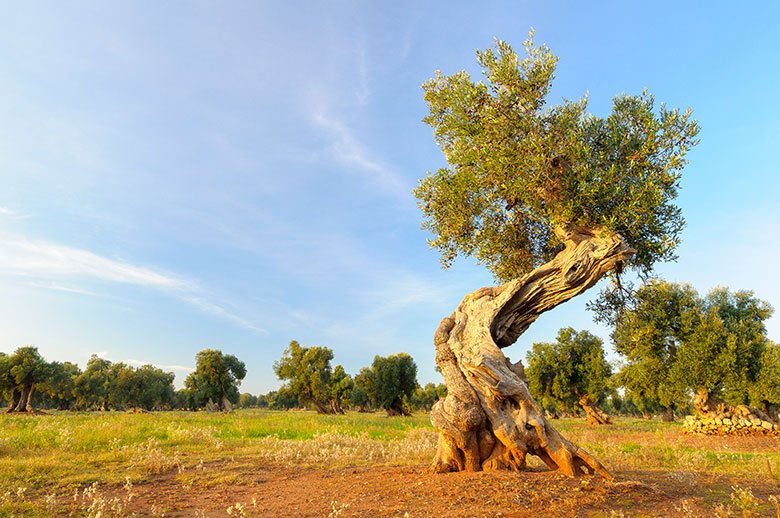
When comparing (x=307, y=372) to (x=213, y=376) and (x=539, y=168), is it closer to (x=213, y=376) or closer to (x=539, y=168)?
(x=213, y=376)

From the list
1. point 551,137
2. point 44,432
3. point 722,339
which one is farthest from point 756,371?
point 44,432

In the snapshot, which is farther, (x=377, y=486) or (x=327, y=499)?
(x=377, y=486)

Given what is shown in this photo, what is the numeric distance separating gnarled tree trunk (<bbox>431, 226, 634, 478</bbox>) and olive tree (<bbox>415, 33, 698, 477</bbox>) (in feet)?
0.11

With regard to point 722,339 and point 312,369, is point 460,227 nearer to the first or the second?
point 722,339

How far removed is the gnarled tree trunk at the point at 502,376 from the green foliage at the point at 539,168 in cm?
118

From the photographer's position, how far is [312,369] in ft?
215

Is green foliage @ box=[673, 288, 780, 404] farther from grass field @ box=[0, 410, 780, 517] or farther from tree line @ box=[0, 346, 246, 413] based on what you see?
tree line @ box=[0, 346, 246, 413]

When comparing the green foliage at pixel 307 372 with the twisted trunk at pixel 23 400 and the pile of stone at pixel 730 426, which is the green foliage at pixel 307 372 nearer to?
the twisted trunk at pixel 23 400

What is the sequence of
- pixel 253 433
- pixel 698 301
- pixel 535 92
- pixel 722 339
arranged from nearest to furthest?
pixel 535 92 → pixel 253 433 → pixel 722 339 → pixel 698 301

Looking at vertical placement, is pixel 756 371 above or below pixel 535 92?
below

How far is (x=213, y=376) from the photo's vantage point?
68.1 metres

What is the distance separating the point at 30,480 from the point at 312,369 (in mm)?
59164

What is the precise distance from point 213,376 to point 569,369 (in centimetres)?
5825

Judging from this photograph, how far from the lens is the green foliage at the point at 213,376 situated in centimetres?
6781
